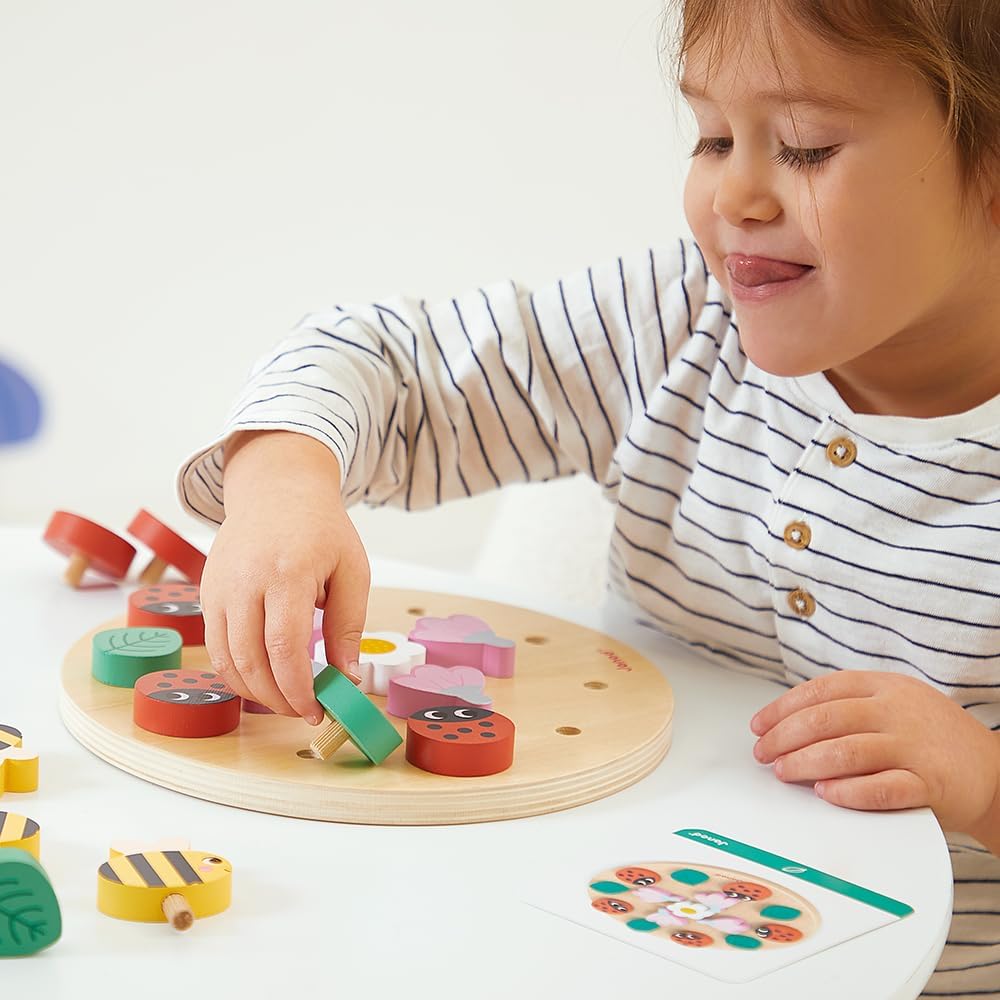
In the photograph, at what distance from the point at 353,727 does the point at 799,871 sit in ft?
0.54

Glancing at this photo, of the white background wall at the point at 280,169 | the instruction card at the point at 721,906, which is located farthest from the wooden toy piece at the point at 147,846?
the white background wall at the point at 280,169

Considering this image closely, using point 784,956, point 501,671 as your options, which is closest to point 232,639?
point 501,671

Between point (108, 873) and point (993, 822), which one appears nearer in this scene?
point (108, 873)

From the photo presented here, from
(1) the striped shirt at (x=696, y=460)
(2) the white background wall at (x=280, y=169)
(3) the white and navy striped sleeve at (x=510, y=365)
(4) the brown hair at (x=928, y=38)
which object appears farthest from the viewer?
(2) the white background wall at (x=280, y=169)

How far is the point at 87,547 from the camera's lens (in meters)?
0.73

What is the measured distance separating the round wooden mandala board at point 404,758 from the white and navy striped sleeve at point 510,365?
20 cm

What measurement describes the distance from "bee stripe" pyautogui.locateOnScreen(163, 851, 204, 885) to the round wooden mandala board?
7 centimetres

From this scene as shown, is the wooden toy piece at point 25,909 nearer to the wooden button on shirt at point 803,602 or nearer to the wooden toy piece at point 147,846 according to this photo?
the wooden toy piece at point 147,846

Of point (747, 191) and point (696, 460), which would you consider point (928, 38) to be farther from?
point (696, 460)

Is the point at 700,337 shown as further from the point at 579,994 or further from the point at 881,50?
the point at 579,994

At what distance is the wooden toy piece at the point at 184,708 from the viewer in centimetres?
49

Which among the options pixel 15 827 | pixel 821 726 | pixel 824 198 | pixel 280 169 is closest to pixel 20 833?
pixel 15 827

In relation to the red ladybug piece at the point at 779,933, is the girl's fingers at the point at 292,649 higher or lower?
higher

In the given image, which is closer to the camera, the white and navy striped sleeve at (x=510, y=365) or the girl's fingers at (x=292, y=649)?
the girl's fingers at (x=292, y=649)
